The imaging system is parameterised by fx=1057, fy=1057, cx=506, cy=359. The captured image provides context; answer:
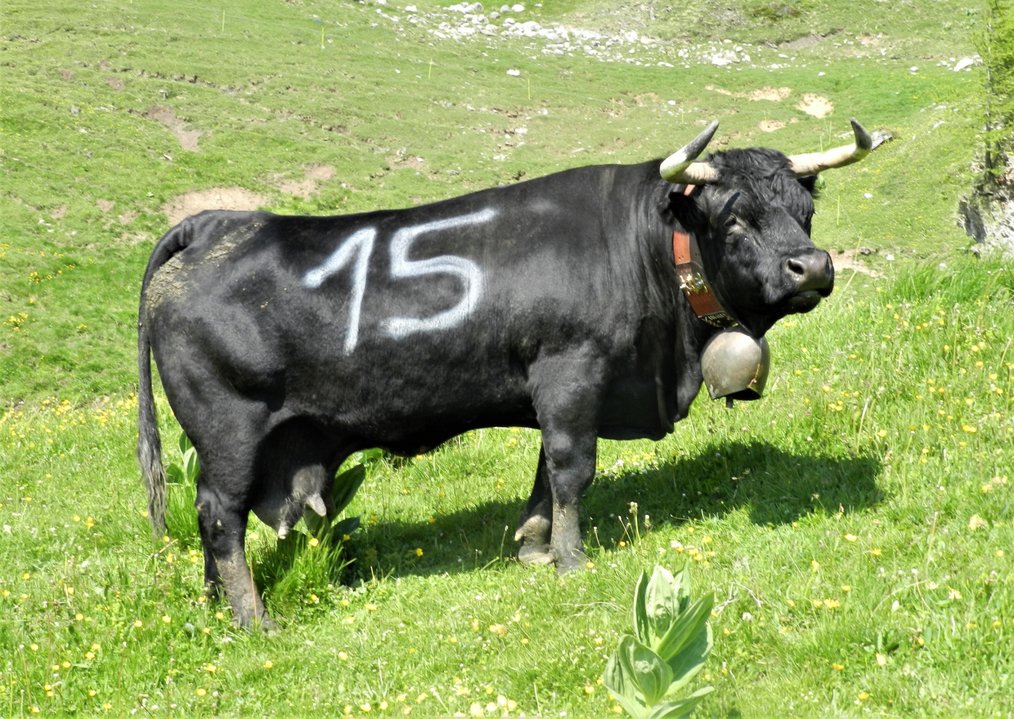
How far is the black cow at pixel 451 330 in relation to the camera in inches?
265

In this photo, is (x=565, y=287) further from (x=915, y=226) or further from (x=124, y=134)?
(x=124, y=134)

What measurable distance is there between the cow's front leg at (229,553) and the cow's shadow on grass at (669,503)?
0.86 m

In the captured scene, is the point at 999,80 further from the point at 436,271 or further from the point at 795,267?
the point at 436,271

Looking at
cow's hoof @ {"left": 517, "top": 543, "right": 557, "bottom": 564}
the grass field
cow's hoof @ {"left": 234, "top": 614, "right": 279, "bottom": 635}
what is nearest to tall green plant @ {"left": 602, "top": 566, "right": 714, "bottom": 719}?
the grass field

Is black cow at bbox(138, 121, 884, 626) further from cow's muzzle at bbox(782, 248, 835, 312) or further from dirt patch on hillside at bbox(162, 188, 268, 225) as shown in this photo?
dirt patch on hillside at bbox(162, 188, 268, 225)

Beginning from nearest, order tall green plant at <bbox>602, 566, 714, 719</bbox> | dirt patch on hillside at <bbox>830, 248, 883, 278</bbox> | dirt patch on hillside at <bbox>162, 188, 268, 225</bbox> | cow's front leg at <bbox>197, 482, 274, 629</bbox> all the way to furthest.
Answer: tall green plant at <bbox>602, 566, 714, 719</bbox> → cow's front leg at <bbox>197, 482, 274, 629</bbox> → dirt patch on hillside at <bbox>830, 248, 883, 278</bbox> → dirt patch on hillside at <bbox>162, 188, 268, 225</bbox>

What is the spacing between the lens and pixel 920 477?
673cm

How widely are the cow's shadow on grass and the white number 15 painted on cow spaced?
1.65 meters

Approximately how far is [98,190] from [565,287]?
25.9 m

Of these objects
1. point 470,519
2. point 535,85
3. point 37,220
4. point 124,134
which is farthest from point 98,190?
point 470,519

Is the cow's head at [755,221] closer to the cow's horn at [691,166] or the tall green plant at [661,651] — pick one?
the cow's horn at [691,166]

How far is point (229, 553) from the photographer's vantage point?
6.83 metres

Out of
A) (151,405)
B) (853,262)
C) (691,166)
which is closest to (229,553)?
(151,405)

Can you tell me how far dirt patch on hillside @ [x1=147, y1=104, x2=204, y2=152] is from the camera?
1358 inches
